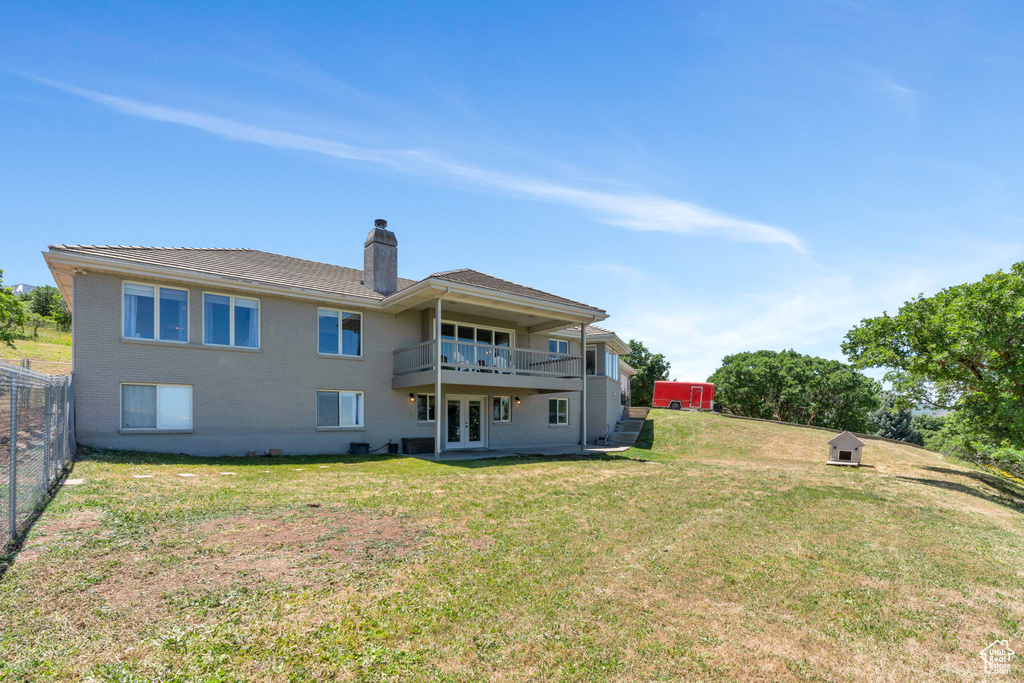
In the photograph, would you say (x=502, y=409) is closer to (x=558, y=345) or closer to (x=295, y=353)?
(x=558, y=345)

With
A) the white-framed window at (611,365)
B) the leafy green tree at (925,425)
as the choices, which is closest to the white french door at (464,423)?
the white-framed window at (611,365)

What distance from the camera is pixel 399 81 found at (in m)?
13.3

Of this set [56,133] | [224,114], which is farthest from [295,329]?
[56,133]

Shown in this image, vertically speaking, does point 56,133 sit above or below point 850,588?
above

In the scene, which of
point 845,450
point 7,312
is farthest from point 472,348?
point 7,312

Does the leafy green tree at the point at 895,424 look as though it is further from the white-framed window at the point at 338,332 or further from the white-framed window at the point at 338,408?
the white-framed window at the point at 338,332

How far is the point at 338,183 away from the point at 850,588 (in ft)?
49.7

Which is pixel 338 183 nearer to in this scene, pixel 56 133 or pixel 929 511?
pixel 56 133

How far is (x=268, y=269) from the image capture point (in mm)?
16656

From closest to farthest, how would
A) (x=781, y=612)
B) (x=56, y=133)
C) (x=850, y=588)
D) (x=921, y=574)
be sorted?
(x=781, y=612), (x=850, y=588), (x=921, y=574), (x=56, y=133)

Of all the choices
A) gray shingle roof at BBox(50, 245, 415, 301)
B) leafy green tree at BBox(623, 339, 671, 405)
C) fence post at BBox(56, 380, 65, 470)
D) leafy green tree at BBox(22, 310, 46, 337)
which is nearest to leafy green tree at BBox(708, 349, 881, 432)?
leafy green tree at BBox(623, 339, 671, 405)

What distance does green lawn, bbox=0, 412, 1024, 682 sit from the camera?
11.9ft

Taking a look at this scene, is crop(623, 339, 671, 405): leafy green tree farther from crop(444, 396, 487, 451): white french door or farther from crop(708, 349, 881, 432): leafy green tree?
crop(444, 396, 487, 451): white french door

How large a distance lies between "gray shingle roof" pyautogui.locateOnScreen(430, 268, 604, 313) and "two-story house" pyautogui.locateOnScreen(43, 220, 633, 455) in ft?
0.43
